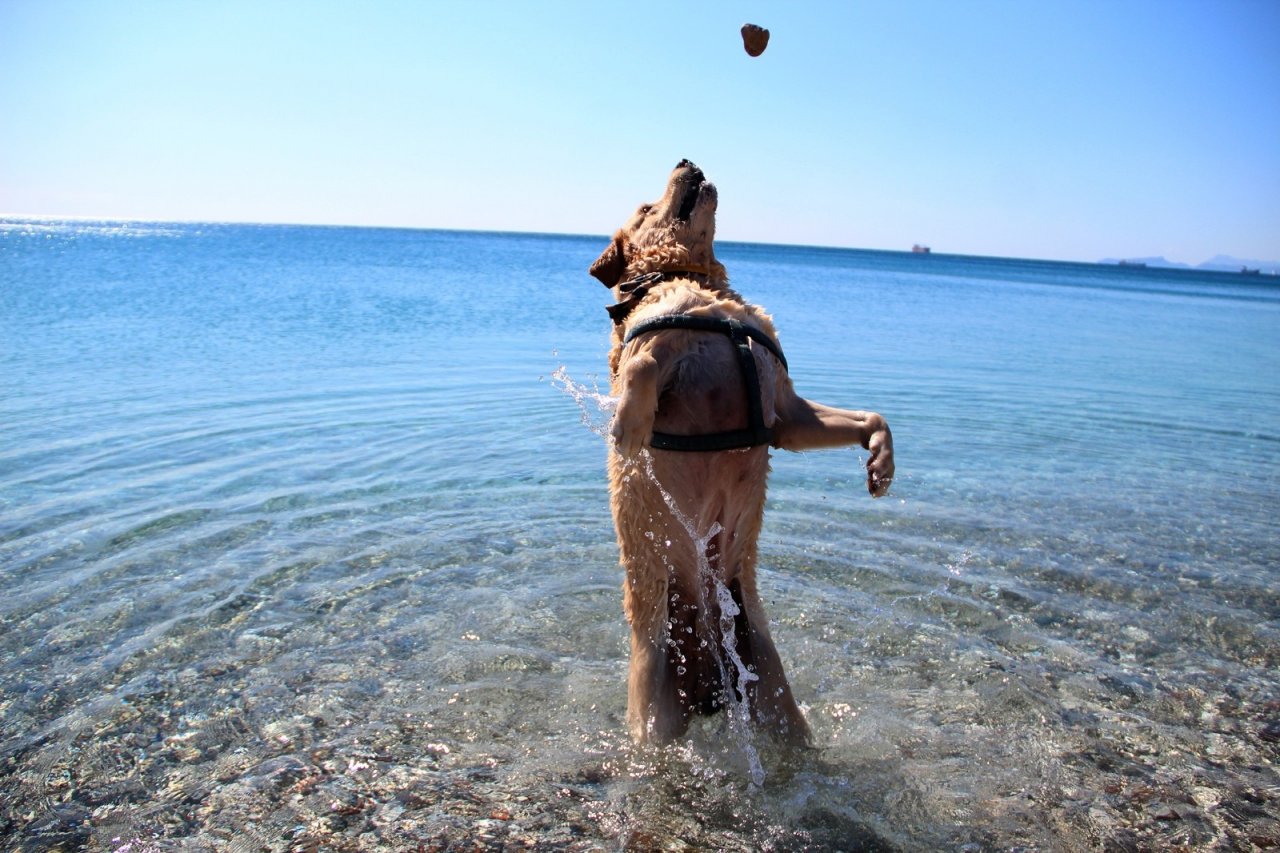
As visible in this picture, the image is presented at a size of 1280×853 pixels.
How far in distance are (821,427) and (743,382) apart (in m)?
0.40

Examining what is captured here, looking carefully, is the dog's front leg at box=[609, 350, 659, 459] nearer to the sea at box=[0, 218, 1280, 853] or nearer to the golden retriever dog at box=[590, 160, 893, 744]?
the golden retriever dog at box=[590, 160, 893, 744]

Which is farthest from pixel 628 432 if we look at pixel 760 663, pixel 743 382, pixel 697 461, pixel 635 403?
pixel 760 663

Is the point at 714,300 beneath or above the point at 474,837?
above

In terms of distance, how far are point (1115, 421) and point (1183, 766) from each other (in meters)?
9.26

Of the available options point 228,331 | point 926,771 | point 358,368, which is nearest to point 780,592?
point 926,771

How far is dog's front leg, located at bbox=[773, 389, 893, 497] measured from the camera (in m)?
3.55

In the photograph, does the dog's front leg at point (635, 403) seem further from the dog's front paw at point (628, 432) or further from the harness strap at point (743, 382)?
the harness strap at point (743, 382)

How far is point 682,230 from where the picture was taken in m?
3.78

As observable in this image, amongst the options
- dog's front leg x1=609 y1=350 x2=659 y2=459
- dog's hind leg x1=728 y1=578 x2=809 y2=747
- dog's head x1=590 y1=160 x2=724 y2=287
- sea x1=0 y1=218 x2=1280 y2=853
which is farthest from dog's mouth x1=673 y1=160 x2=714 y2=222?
dog's hind leg x1=728 y1=578 x2=809 y2=747

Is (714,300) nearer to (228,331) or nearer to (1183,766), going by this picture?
(1183,766)

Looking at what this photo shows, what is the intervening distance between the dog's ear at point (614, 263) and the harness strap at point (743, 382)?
59 centimetres

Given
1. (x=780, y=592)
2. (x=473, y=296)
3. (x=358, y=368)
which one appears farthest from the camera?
(x=473, y=296)

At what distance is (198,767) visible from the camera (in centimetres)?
379

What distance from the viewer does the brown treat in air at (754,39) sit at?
4.95 metres
